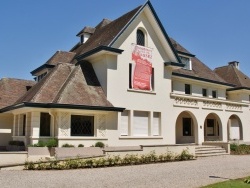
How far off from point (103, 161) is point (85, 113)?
5.45m

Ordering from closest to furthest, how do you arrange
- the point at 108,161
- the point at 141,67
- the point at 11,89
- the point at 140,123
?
the point at 108,161 → the point at 140,123 → the point at 141,67 → the point at 11,89

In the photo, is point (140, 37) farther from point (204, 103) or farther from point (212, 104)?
point (212, 104)

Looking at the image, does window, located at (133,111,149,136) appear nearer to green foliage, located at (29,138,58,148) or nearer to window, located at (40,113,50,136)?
window, located at (40,113,50,136)

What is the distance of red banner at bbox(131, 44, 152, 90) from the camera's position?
2616 centimetres

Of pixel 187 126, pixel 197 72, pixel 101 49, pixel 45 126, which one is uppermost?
pixel 197 72

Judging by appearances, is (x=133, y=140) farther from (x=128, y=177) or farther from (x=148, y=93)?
(x=128, y=177)

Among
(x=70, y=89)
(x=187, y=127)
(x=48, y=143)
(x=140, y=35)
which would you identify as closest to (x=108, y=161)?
(x=48, y=143)

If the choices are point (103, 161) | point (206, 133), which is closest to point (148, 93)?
point (103, 161)

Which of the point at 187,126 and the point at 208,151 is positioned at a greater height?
the point at 187,126

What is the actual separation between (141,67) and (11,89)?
457 inches

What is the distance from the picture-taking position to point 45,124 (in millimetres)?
22188

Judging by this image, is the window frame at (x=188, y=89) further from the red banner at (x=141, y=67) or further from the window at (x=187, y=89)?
the red banner at (x=141, y=67)

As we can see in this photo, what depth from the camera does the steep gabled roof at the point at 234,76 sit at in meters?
40.3

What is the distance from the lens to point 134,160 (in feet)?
64.6
